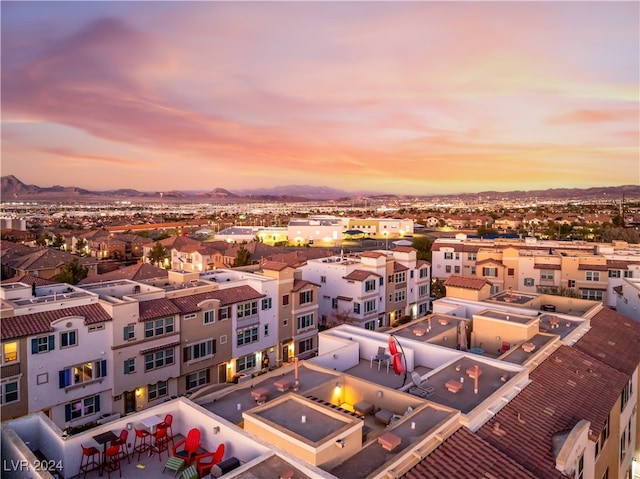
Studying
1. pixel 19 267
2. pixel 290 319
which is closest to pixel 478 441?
pixel 290 319

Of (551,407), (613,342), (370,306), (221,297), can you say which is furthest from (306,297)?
(551,407)

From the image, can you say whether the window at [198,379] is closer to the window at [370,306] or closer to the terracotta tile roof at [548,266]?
the window at [370,306]

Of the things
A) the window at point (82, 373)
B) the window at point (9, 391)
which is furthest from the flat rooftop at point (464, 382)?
the window at point (9, 391)

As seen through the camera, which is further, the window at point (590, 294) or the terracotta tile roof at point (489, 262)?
the terracotta tile roof at point (489, 262)

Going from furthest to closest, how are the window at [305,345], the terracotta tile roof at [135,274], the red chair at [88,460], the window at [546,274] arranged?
the window at [546,274]
the terracotta tile roof at [135,274]
the window at [305,345]
the red chair at [88,460]

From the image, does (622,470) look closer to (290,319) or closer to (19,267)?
(290,319)

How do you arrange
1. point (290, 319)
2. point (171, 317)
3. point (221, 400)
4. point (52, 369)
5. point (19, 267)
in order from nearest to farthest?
point (221, 400) → point (52, 369) → point (171, 317) → point (290, 319) → point (19, 267)
